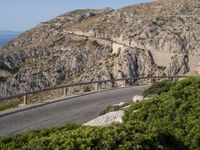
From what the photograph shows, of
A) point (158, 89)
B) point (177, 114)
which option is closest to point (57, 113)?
point (158, 89)

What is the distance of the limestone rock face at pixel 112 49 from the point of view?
A: 67.6 m

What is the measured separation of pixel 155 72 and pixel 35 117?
44602mm

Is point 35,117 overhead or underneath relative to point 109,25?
underneath

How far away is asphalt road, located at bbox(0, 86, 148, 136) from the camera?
828 inches

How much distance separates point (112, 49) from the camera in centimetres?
8125

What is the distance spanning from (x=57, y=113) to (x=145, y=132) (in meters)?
14.2

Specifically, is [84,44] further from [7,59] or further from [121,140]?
[121,140]

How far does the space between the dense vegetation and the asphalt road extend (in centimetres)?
757

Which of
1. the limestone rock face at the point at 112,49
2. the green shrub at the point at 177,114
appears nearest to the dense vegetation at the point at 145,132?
the green shrub at the point at 177,114

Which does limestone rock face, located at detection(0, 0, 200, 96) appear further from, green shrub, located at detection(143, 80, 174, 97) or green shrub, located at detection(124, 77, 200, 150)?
green shrub, located at detection(124, 77, 200, 150)

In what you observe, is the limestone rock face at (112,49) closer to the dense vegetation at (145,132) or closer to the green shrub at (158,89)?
the green shrub at (158,89)

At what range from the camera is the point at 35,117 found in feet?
74.9

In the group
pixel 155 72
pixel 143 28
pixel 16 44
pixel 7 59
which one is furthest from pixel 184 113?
pixel 16 44

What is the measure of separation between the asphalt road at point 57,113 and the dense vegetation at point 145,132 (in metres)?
7.57
